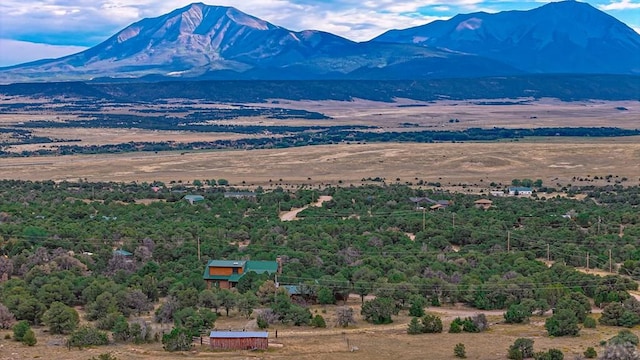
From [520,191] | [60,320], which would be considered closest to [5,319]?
[60,320]

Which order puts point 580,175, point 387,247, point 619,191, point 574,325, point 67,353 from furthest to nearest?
point 580,175 → point 619,191 → point 387,247 → point 574,325 → point 67,353

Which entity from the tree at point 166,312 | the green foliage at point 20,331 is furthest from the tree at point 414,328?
the green foliage at point 20,331

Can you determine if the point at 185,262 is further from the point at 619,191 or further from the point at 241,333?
the point at 619,191

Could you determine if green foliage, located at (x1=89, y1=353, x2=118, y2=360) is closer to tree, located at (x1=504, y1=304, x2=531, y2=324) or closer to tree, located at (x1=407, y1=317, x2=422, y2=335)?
tree, located at (x1=407, y1=317, x2=422, y2=335)

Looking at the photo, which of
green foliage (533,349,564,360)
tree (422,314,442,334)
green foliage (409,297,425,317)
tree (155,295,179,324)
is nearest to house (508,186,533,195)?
green foliage (409,297,425,317)

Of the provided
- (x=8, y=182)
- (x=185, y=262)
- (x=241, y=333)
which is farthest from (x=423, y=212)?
(x=8, y=182)

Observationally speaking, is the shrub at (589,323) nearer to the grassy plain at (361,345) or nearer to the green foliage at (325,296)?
the grassy plain at (361,345)
